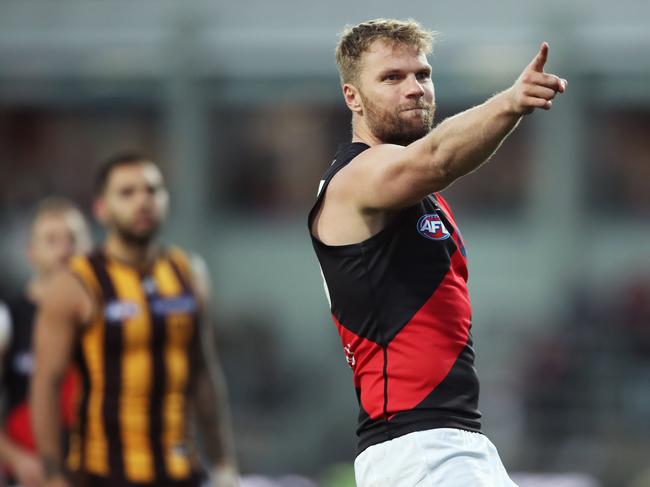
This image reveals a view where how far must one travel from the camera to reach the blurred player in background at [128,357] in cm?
627

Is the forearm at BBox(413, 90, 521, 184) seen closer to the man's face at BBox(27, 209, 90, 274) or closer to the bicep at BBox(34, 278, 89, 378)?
the bicep at BBox(34, 278, 89, 378)

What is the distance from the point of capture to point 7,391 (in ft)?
25.3

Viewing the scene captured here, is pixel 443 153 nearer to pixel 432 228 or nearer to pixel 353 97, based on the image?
pixel 432 228

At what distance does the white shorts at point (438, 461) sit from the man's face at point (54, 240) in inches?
170

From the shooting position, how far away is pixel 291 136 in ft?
71.2

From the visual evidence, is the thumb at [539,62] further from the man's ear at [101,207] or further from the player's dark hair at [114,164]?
the man's ear at [101,207]

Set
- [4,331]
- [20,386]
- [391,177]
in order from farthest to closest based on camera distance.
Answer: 1. [20,386]
2. [4,331]
3. [391,177]

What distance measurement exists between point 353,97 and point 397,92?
223 millimetres

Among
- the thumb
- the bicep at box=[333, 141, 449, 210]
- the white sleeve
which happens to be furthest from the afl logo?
the white sleeve

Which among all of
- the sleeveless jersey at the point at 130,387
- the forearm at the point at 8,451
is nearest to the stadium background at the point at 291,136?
the forearm at the point at 8,451

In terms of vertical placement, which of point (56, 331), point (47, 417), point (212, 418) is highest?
point (56, 331)

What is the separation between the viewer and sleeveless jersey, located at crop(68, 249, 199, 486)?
6.35 meters

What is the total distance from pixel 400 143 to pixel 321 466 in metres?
9.22

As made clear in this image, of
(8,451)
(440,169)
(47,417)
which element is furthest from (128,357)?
(440,169)
